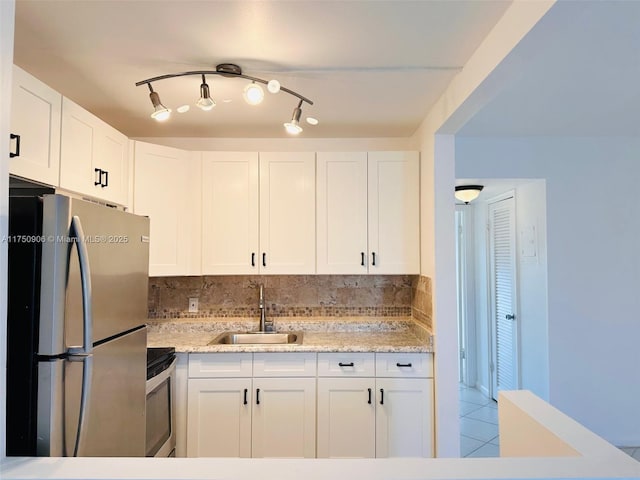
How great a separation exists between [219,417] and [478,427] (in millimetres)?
2224

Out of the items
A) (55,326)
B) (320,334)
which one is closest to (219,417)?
(320,334)

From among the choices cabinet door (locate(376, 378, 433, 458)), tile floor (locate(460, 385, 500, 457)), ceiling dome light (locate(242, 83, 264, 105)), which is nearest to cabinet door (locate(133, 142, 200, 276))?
ceiling dome light (locate(242, 83, 264, 105))

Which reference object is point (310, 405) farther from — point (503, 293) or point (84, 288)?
point (503, 293)

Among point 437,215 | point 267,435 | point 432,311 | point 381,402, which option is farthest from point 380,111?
point 267,435

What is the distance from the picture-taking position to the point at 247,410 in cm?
223

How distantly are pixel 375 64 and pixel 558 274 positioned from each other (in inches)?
87.4

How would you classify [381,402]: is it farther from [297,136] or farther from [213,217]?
[297,136]

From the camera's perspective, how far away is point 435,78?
1904 mm

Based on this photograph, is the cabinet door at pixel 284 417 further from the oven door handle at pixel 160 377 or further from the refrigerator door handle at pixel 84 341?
the refrigerator door handle at pixel 84 341

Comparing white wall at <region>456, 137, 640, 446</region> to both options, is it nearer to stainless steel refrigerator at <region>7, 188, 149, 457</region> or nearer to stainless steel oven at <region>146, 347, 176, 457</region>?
stainless steel oven at <region>146, 347, 176, 457</region>

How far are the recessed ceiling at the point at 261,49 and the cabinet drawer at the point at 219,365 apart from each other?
5.01 feet

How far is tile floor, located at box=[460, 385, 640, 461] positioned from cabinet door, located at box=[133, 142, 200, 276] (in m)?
2.46

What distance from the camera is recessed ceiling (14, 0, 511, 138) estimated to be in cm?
137

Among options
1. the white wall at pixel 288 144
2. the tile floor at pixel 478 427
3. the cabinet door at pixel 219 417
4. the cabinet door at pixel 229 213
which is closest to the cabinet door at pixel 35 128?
the cabinet door at pixel 229 213
